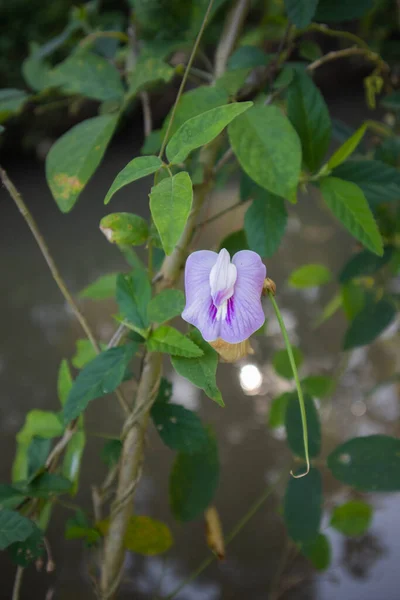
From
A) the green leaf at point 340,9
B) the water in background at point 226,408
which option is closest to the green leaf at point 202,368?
the water in background at point 226,408

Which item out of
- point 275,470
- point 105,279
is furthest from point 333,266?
point 105,279

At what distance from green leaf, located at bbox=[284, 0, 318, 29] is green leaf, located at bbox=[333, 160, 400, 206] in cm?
15

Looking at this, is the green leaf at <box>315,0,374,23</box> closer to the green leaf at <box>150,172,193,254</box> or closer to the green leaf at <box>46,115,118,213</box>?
the green leaf at <box>46,115,118,213</box>

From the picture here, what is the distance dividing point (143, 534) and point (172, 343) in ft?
0.94

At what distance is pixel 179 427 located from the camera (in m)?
0.52

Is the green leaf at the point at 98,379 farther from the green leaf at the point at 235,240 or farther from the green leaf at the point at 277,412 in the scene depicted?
the green leaf at the point at 277,412

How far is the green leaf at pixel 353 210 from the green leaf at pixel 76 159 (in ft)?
0.75

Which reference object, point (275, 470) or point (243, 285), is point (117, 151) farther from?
point (243, 285)

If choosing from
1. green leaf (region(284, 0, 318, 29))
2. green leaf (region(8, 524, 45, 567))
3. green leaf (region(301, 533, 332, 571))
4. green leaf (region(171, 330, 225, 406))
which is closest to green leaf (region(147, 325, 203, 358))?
green leaf (region(171, 330, 225, 406))

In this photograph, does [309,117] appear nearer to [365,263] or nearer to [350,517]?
[365,263]

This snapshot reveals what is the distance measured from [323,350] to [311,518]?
0.68 m

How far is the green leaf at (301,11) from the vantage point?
513 mm

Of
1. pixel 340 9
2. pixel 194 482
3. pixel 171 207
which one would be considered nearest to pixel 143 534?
pixel 194 482

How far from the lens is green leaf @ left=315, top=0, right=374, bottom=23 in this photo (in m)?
0.61
